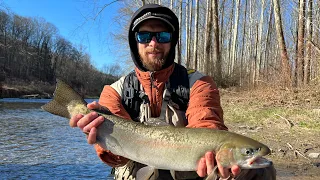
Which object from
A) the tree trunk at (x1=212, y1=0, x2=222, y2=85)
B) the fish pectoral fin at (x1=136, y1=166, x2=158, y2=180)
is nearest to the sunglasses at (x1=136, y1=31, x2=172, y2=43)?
the fish pectoral fin at (x1=136, y1=166, x2=158, y2=180)

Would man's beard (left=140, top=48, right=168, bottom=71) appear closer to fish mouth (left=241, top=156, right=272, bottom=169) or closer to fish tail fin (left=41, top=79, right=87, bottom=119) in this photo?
fish tail fin (left=41, top=79, right=87, bottom=119)

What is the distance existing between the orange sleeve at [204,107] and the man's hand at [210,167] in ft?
1.67

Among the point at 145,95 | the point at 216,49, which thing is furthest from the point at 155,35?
the point at 216,49

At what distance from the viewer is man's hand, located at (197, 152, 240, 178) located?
2396mm

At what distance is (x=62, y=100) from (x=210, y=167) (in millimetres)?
1356

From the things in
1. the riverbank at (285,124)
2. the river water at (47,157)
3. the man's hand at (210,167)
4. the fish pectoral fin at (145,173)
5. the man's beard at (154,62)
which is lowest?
the river water at (47,157)

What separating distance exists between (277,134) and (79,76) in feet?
298

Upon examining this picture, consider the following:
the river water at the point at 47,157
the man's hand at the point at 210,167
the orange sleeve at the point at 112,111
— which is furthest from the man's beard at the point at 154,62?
the river water at the point at 47,157

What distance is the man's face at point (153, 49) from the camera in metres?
3.46

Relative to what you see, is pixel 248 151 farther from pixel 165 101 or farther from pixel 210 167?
pixel 165 101

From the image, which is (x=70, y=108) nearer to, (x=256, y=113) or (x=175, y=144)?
(x=175, y=144)

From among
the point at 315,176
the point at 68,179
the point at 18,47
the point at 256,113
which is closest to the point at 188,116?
the point at 315,176

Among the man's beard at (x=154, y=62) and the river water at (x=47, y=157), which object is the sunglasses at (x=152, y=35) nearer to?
the man's beard at (x=154, y=62)

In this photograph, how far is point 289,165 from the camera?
20.1ft
